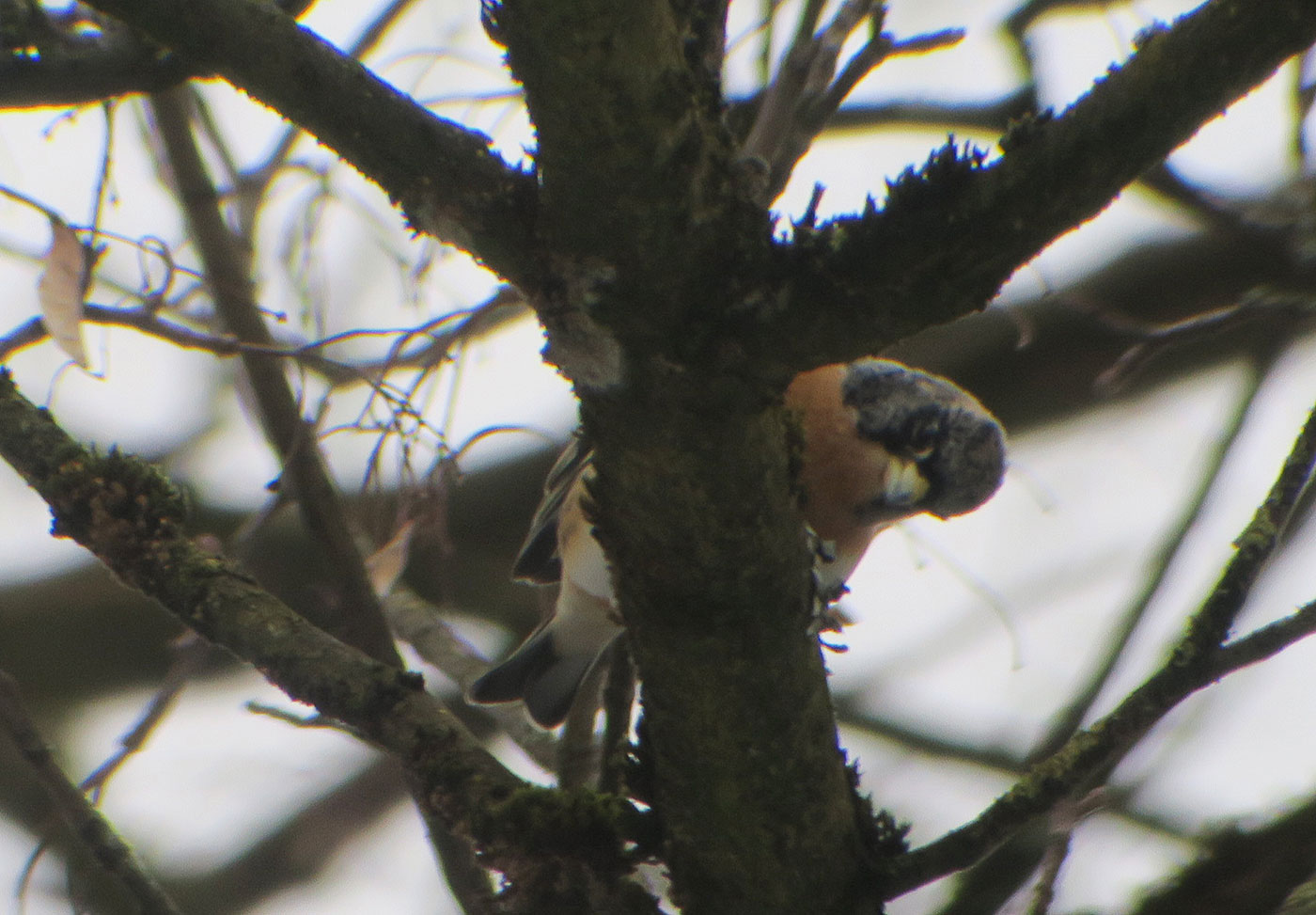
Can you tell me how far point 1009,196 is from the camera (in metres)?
1.21

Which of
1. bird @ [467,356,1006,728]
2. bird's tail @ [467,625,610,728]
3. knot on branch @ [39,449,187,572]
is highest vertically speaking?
bird @ [467,356,1006,728]

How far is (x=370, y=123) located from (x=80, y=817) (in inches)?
44.4

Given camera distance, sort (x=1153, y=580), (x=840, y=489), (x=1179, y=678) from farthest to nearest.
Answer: (x=840, y=489), (x=1153, y=580), (x=1179, y=678)

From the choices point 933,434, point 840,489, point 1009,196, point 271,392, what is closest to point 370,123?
point 1009,196

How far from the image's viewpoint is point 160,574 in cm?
183

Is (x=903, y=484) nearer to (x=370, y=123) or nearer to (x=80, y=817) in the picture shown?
(x=80, y=817)

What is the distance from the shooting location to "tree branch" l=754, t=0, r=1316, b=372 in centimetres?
115

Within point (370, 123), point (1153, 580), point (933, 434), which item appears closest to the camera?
point (370, 123)

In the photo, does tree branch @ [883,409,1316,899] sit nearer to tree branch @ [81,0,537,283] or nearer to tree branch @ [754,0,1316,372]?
tree branch @ [754,0,1316,372]

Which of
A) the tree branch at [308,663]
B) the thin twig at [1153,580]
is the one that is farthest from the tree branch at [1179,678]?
the thin twig at [1153,580]

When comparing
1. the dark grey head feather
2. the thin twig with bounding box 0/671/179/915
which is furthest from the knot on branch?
the dark grey head feather

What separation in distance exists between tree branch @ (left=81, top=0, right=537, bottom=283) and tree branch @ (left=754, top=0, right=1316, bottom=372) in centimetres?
28

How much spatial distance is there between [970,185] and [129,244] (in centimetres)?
180

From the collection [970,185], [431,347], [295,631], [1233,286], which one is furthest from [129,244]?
[1233,286]
